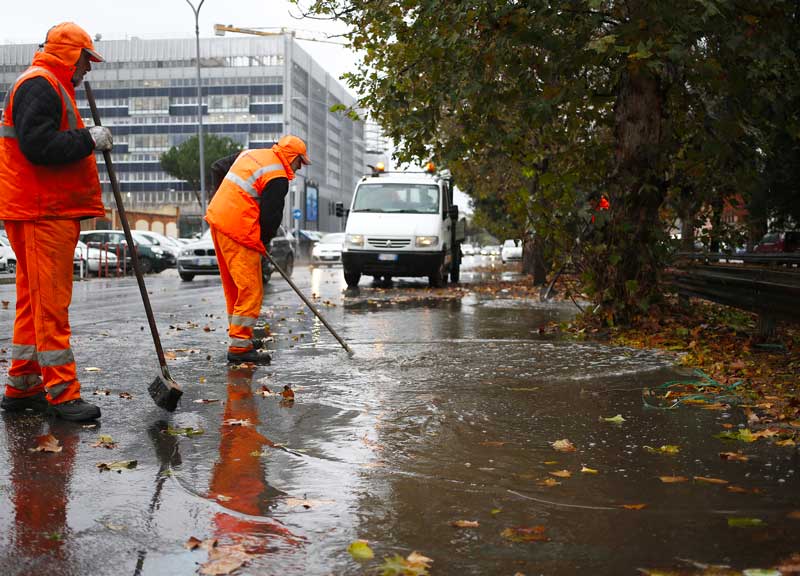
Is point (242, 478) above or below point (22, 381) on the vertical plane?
below

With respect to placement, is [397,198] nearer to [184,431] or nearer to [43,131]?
[43,131]

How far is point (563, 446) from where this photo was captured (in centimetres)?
506

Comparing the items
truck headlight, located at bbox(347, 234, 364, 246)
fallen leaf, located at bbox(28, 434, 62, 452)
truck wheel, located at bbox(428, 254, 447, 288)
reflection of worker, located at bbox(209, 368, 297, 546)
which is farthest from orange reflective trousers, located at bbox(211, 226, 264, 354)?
truck wheel, located at bbox(428, 254, 447, 288)

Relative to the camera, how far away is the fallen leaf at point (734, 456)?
4758mm

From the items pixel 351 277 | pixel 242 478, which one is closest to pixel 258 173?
pixel 242 478

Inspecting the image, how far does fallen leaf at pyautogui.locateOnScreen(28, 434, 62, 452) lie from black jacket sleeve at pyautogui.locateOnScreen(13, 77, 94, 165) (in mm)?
1450

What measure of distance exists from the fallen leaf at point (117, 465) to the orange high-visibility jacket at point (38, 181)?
5.20ft

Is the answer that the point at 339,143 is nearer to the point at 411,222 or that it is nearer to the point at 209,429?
the point at 411,222

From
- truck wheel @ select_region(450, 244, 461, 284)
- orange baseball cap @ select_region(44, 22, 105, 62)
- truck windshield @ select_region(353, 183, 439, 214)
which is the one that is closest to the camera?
orange baseball cap @ select_region(44, 22, 105, 62)

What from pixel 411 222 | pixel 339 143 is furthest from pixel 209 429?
pixel 339 143

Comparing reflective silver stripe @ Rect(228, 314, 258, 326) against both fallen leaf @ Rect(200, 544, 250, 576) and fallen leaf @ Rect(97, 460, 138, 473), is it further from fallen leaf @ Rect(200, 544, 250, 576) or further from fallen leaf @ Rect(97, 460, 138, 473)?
fallen leaf @ Rect(200, 544, 250, 576)

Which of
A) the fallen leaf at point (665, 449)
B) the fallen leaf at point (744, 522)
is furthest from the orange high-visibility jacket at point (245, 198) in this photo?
the fallen leaf at point (744, 522)

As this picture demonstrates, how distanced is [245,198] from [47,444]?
3.79m

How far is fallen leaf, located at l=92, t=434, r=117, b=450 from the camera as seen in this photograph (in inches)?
198
